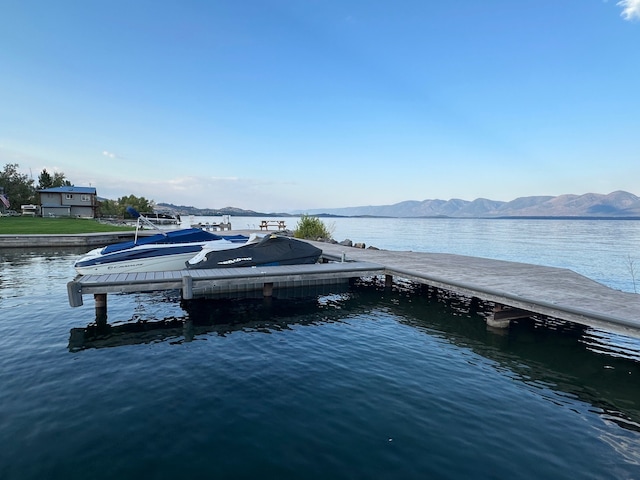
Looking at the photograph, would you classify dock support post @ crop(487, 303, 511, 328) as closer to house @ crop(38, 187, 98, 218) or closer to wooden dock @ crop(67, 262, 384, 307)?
wooden dock @ crop(67, 262, 384, 307)

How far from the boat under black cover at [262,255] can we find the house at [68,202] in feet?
212

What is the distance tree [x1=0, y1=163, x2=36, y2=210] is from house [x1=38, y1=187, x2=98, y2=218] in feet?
40.4

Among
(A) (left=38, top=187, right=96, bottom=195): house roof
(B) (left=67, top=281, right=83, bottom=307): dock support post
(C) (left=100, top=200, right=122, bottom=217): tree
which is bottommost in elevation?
(B) (left=67, top=281, right=83, bottom=307): dock support post

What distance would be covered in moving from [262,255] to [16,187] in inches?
3274

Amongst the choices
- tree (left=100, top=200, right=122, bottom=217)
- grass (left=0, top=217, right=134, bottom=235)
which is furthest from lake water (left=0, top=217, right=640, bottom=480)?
tree (left=100, top=200, right=122, bottom=217)

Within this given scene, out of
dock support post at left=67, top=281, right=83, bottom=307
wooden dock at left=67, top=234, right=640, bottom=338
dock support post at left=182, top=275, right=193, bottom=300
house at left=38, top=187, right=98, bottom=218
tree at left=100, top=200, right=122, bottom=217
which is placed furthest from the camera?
tree at left=100, top=200, right=122, bottom=217

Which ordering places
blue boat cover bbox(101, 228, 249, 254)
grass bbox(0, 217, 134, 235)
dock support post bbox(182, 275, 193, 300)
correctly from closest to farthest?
dock support post bbox(182, 275, 193, 300) < blue boat cover bbox(101, 228, 249, 254) < grass bbox(0, 217, 134, 235)

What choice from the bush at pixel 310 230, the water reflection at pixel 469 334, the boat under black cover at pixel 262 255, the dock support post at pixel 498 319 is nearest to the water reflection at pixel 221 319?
the water reflection at pixel 469 334

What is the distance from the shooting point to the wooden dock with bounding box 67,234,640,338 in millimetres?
8305

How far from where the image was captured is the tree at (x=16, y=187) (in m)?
69.9

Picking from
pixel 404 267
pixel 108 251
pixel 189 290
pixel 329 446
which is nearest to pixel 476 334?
pixel 404 267

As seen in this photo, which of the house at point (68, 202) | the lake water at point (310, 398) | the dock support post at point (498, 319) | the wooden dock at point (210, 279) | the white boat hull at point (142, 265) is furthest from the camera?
the house at point (68, 202)

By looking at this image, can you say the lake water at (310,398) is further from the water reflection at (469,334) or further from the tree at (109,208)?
the tree at (109,208)

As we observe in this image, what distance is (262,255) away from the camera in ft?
46.1
